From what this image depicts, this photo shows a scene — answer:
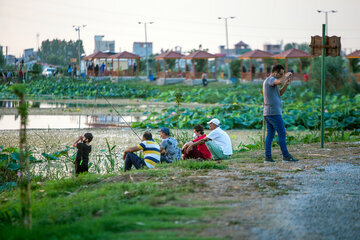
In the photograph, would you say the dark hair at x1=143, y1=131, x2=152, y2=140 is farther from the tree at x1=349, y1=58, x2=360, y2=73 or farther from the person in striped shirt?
the tree at x1=349, y1=58, x2=360, y2=73

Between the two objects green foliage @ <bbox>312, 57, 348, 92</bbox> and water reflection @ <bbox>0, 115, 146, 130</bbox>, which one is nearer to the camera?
water reflection @ <bbox>0, 115, 146, 130</bbox>

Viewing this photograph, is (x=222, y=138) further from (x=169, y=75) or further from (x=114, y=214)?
(x=169, y=75)

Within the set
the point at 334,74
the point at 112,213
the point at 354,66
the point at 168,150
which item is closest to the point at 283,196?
the point at 112,213

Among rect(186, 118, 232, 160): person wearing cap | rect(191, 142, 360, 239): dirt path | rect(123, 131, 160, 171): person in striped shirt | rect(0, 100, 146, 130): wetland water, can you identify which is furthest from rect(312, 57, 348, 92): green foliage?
rect(123, 131, 160, 171): person in striped shirt

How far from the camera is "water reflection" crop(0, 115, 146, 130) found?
688 inches

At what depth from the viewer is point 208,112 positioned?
59.8ft

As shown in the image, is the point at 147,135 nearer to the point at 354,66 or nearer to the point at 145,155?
the point at 145,155

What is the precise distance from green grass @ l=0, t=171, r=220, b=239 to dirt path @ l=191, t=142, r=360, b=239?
26cm

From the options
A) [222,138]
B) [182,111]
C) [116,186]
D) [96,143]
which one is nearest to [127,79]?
[182,111]

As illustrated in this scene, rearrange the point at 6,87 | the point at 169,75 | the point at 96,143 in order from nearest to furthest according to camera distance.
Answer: the point at 96,143 → the point at 6,87 → the point at 169,75

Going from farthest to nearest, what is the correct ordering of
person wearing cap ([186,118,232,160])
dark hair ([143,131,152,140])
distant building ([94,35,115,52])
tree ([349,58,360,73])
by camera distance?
distant building ([94,35,115,52])
tree ([349,58,360,73])
person wearing cap ([186,118,232,160])
dark hair ([143,131,152,140])

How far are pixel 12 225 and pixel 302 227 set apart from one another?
2576 millimetres

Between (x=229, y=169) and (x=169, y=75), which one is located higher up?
(x=169, y=75)

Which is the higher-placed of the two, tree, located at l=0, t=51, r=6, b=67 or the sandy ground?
tree, located at l=0, t=51, r=6, b=67
